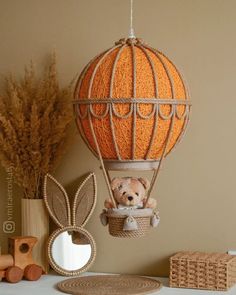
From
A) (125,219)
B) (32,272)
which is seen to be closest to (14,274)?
(32,272)

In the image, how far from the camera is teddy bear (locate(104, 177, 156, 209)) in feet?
7.19

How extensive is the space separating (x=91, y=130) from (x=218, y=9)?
32.4 inches

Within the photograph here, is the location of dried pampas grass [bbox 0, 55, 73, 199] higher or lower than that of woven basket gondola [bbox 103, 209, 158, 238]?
higher

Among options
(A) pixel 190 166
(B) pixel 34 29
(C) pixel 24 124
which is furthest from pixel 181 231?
(B) pixel 34 29

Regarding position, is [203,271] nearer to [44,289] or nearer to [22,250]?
[44,289]

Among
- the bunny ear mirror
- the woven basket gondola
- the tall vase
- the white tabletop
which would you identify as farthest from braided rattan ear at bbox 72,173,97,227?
the woven basket gondola

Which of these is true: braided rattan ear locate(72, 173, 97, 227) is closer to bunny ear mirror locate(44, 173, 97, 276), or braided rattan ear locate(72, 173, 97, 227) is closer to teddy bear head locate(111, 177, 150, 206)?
bunny ear mirror locate(44, 173, 97, 276)

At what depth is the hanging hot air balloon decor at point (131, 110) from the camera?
1985mm

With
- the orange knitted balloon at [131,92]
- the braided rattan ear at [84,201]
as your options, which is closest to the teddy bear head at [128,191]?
the orange knitted balloon at [131,92]

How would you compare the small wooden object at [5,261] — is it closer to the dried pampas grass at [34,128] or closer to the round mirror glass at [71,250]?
the round mirror glass at [71,250]

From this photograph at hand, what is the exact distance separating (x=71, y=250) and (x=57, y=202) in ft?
0.64

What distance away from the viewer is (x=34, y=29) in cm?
280

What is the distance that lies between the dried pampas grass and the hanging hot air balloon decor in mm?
561

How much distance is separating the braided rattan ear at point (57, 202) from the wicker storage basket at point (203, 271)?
1.59 feet
